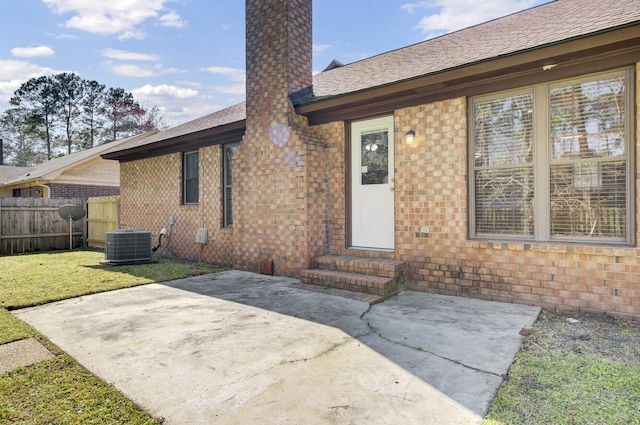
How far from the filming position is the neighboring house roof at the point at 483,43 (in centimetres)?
390

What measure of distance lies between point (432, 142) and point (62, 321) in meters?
4.82

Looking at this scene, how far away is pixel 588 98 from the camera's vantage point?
13.0 feet

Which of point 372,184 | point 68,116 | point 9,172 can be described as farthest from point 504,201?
point 68,116

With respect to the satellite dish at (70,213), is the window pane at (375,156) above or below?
above

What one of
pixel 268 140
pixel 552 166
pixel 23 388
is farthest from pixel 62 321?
pixel 552 166

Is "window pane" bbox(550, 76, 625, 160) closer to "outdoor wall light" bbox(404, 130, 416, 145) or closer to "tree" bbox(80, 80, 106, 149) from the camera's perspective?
"outdoor wall light" bbox(404, 130, 416, 145)

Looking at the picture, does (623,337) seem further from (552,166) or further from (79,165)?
(79,165)

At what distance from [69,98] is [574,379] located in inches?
1407

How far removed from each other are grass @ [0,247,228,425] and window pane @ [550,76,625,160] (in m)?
4.67

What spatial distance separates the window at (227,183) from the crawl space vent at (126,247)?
176 cm

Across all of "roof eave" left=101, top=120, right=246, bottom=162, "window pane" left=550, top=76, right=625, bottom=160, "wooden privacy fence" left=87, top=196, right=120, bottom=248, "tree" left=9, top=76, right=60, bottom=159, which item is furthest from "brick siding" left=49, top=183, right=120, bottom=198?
"window pane" left=550, top=76, right=625, bottom=160

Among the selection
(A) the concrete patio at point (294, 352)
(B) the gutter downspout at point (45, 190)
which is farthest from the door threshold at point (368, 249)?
(B) the gutter downspout at point (45, 190)

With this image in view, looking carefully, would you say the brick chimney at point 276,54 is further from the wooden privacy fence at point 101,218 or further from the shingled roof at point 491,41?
the wooden privacy fence at point 101,218

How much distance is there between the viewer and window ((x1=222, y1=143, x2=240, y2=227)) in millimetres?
7754
